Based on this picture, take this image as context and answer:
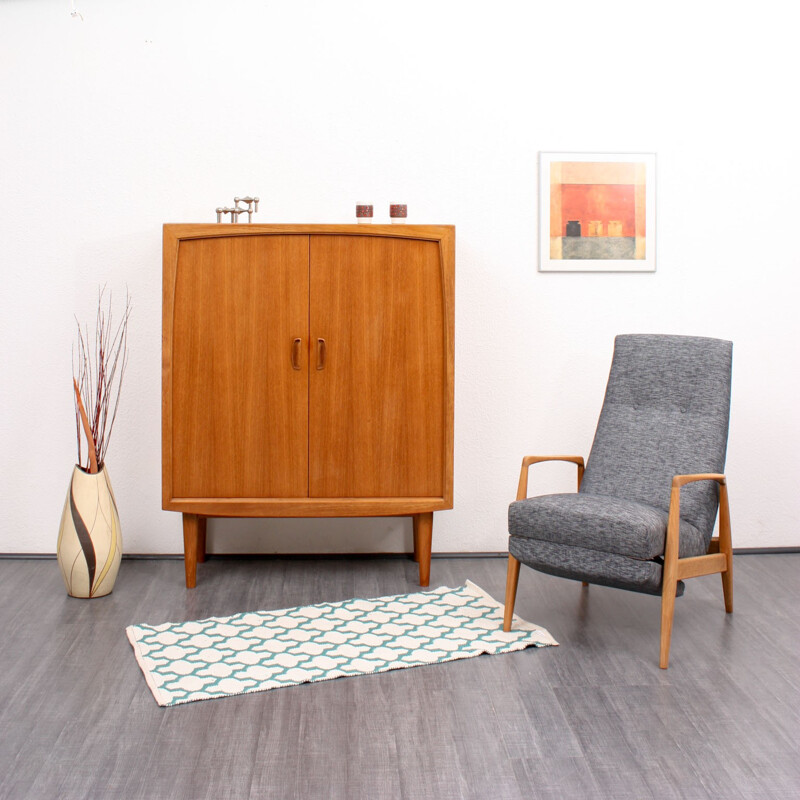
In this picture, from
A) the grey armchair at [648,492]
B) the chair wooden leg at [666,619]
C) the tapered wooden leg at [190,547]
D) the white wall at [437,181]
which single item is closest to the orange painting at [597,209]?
the white wall at [437,181]

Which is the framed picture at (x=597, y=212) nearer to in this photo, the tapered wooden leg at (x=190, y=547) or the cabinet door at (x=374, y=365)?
the cabinet door at (x=374, y=365)

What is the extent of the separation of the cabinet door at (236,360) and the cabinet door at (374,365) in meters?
0.09

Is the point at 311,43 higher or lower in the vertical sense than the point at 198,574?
higher

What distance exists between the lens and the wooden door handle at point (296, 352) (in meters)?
3.45

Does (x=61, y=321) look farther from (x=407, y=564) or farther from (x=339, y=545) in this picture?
(x=407, y=564)

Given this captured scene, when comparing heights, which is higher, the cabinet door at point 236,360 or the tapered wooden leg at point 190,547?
the cabinet door at point 236,360

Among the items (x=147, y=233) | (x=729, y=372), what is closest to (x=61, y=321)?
(x=147, y=233)

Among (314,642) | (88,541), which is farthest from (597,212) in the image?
(88,541)

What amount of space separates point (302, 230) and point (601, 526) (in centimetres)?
166

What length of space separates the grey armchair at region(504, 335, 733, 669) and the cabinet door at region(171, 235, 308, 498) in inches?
41.6

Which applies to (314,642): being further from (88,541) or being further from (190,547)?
(88,541)

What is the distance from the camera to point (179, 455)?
3449mm

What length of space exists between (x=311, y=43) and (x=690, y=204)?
6.16 feet

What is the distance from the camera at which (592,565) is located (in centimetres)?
272
